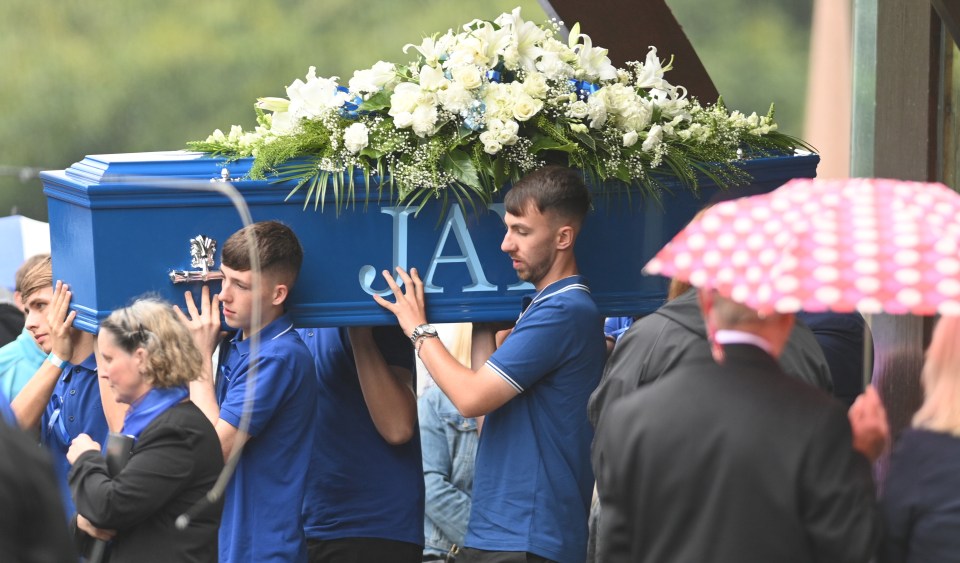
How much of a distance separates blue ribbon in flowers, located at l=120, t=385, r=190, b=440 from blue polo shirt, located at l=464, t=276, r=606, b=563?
85cm

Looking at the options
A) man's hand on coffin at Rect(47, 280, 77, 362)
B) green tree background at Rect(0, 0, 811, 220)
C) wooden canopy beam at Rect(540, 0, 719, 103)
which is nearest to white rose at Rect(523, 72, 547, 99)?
wooden canopy beam at Rect(540, 0, 719, 103)

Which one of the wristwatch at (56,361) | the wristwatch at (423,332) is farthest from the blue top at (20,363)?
the wristwatch at (423,332)

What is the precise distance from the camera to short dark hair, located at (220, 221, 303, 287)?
387 cm

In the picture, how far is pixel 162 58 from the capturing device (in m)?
14.6

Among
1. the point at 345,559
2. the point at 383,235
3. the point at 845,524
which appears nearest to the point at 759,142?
the point at 383,235

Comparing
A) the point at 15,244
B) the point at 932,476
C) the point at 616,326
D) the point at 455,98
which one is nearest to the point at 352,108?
the point at 455,98

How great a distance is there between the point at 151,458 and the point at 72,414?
969mm

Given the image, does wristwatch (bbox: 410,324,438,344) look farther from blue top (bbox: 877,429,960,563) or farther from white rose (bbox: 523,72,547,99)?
blue top (bbox: 877,429,960,563)

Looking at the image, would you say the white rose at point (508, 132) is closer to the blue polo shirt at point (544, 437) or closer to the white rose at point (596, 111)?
the white rose at point (596, 111)

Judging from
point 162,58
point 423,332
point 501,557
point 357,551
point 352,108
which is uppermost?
point 162,58

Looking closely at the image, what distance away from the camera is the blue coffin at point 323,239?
13.0 ft

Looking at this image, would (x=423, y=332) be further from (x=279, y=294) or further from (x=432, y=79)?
(x=432, y=79)

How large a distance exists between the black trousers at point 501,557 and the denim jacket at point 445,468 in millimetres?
1396

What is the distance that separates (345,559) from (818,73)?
706cm
